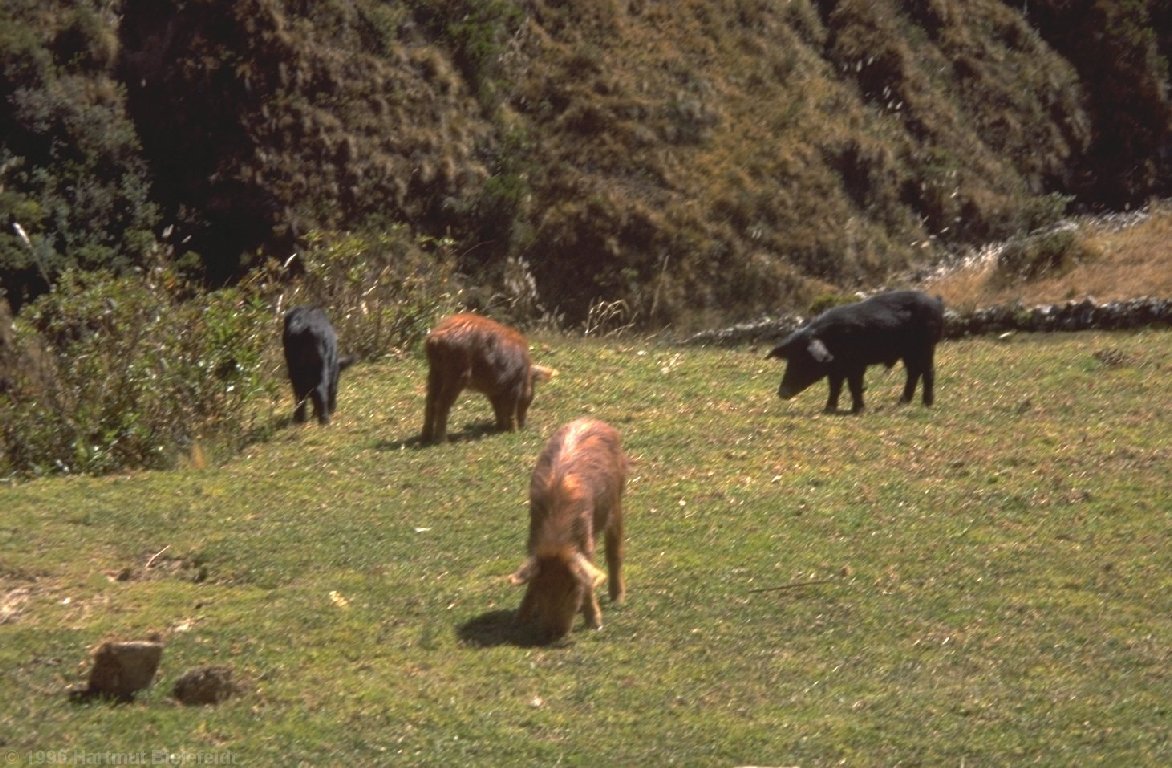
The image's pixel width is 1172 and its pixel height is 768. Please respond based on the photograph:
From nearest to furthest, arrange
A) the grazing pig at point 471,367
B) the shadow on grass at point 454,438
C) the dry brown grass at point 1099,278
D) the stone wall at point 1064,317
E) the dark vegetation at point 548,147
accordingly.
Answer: the grazing pig at point 471,367 < the shadow on grass at point 454,438 < the stone wall at point 1064,317 < the dry brown grass at point 1099,278 < the dark vegetation at point 548,147

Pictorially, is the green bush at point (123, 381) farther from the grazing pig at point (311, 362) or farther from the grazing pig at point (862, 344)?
the grazing pig at point (862, 344)

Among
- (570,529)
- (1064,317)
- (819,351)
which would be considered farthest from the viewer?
(1064,317)

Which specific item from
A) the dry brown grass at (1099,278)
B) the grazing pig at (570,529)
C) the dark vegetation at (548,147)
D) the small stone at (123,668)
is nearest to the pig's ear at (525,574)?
the grazing pig at (570,529)

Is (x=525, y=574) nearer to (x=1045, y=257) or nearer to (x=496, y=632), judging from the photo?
(x=496, y=632)

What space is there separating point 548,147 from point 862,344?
47.1 ft

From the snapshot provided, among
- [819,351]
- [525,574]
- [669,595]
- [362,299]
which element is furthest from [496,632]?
[362,299]

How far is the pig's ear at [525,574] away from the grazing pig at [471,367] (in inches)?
194

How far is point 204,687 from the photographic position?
25.1 ft

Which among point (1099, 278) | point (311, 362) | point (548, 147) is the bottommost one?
point (1099, 278)

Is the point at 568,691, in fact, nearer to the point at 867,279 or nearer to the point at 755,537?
the point at 755,537

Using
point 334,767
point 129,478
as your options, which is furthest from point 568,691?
point 129,478

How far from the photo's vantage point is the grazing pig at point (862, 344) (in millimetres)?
13945

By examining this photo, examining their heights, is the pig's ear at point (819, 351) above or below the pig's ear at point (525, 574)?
above

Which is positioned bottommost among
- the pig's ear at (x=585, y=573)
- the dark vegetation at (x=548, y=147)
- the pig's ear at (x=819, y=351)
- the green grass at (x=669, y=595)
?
the green grass at (x=669, y=595)
